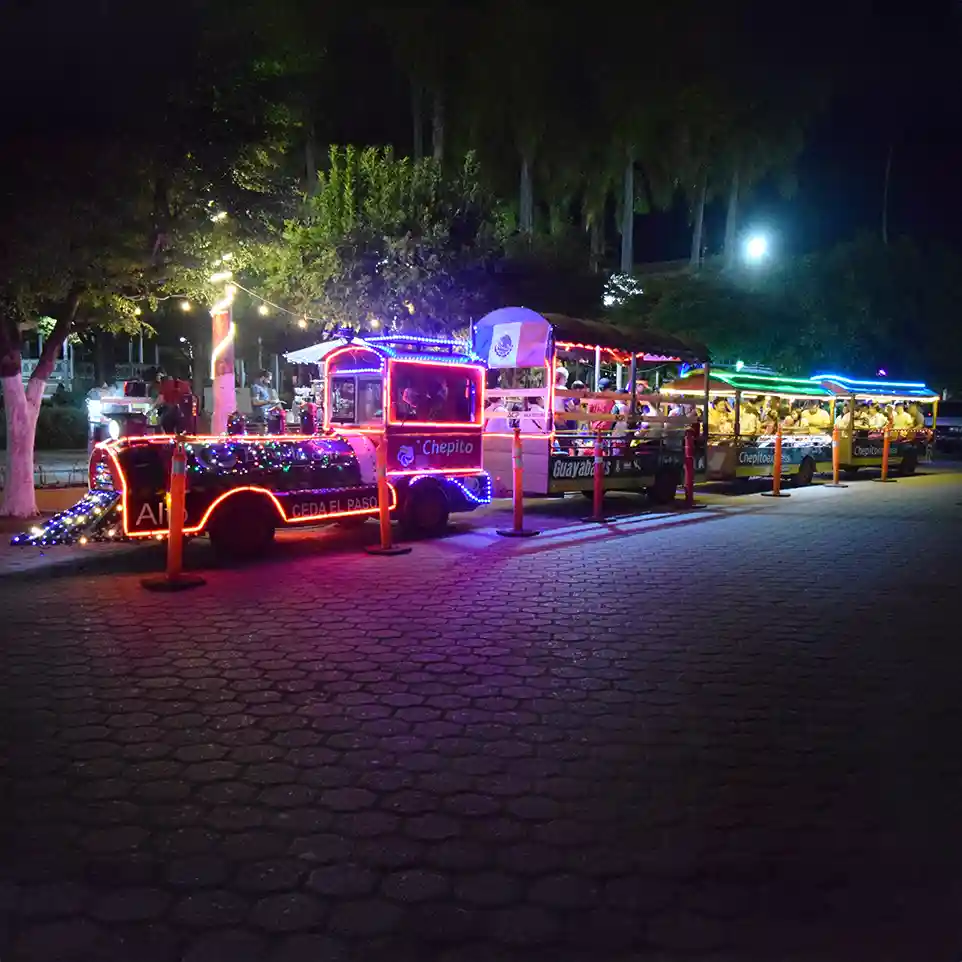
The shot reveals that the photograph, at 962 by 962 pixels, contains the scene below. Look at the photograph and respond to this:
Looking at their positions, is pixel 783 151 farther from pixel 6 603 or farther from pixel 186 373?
pixel 6 603

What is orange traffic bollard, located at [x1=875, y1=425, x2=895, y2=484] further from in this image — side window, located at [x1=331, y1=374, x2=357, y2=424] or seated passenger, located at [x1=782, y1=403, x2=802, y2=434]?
side window, located at [x1=331, y1=374, x2=357, y2=424]

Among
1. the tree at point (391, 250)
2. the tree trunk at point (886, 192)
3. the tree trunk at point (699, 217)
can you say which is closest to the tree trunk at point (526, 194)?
the tree trunk at point (699, 217)

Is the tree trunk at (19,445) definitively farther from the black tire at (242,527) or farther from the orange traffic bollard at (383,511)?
the orange traffic bollard at (383,511)

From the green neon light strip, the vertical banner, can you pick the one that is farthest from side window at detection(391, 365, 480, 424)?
the green neon light strip

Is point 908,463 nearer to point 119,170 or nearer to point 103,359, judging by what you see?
point 119,170

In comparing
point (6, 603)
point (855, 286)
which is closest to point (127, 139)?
point (6, 603)

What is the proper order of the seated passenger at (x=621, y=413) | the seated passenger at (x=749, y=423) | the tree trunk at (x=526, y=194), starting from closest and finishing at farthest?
the seated passenger at (x=621, y=413) → the seated passenger at (x=749, y=423) → the tree trunk at (x=526, y=194)

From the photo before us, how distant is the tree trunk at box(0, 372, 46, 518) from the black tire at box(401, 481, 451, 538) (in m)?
5.25

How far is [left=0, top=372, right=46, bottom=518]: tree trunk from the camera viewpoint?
1237cm

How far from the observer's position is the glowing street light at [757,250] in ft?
113

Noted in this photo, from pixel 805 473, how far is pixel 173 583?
16605 mm

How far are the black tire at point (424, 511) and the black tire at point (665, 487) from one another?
5.54 m

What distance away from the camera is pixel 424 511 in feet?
38.9

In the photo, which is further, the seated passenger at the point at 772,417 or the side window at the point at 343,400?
the seated passenger at the point at 772,417
